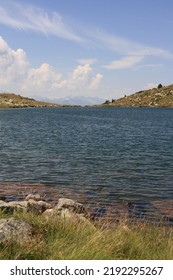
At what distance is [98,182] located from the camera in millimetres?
31422

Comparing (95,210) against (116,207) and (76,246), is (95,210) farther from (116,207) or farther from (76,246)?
(76,246)

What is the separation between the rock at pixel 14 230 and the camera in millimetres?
9555

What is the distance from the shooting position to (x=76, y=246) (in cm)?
961

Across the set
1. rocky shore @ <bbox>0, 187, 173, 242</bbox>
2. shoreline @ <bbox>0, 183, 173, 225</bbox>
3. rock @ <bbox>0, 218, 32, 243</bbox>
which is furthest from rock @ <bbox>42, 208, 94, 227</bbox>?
shoreline @ <bbox>0, 183, 173, 225</bbox>

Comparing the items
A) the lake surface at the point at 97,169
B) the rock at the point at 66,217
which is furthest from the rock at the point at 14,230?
the lake surface at the point at 97,169

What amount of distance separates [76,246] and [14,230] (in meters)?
1.72

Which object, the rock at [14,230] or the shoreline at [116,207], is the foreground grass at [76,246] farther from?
the shoreline at [116,207]

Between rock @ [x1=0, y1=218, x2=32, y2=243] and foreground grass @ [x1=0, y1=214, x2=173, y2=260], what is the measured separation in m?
0.20

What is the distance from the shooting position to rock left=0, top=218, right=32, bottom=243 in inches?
376

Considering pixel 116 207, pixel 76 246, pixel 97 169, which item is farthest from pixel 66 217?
pixel 97 169
